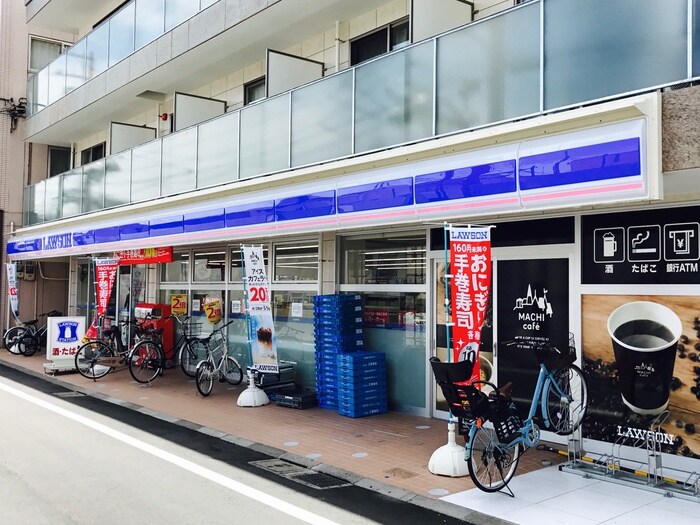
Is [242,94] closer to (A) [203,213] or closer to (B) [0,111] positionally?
(A) [203,213]

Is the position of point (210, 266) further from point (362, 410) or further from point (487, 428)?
point (487, 428)

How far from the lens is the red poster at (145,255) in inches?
611

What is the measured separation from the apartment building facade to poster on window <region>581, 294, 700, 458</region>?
0.04m

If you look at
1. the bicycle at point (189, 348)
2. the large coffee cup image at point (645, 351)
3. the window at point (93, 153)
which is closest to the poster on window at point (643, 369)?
the large coffee cup image at point (645, 351)

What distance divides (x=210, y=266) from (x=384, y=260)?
6145 millimetres

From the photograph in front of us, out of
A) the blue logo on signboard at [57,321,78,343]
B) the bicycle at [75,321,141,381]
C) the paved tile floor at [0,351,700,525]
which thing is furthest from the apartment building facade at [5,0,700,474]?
the bicycle at [75,321,141,381]

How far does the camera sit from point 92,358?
1468 centimetres

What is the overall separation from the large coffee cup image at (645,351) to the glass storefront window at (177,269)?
37.8ft

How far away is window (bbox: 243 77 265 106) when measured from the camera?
14.7 metres

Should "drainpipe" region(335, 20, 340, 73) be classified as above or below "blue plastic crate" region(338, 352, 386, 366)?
above

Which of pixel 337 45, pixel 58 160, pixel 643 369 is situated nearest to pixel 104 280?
pixel 337 45

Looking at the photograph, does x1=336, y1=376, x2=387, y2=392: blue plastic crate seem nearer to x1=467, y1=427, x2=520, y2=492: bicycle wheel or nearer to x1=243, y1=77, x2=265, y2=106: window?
x1=467, y1=427, x2=520, y2=492: bicycle wheel

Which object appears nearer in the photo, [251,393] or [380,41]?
[251,393]

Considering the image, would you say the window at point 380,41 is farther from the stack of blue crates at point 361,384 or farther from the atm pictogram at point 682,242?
the atm pictogram at point 682,242
